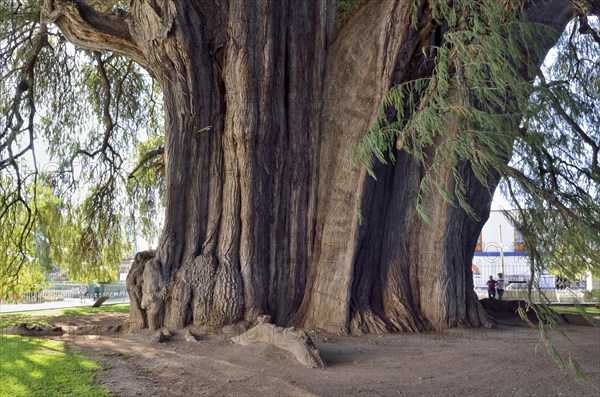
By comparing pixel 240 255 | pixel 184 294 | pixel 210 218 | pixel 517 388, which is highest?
pixel 210 218

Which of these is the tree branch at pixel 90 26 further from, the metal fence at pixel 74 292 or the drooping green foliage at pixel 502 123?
the metal fence at pixel 74 292

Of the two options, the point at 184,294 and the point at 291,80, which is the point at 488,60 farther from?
the point at 184,294

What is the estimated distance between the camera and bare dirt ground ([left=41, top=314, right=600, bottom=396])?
566 cm

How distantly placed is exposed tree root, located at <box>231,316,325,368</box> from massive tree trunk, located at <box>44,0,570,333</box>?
1051 millimetres

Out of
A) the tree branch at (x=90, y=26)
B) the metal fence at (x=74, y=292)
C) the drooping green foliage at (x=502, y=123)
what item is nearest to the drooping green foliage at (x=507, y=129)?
the drooping green foliage at (x=502, y=123)

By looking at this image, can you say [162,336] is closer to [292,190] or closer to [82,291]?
[292,190]

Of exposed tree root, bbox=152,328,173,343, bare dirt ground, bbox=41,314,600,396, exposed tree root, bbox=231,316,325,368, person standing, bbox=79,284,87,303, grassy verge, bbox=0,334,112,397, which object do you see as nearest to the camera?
grassy verge, bbox=0,334,112,397

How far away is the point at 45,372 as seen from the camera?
5.86m

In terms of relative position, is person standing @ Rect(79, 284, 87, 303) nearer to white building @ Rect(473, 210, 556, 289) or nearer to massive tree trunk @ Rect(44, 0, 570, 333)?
massive tree trunk @ Rect(44, 0, 570, 333)

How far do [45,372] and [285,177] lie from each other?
188 inches

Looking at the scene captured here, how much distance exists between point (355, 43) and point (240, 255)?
396 cm

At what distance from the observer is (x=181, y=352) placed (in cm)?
709

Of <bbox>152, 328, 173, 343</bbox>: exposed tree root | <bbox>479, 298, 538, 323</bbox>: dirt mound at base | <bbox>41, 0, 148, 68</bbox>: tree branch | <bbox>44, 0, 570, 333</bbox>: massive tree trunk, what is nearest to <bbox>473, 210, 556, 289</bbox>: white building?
<bbox>479, 298, 538, 323</bbox>: dirt mound at base

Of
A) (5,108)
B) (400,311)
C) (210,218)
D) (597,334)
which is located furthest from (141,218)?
(597,334)
